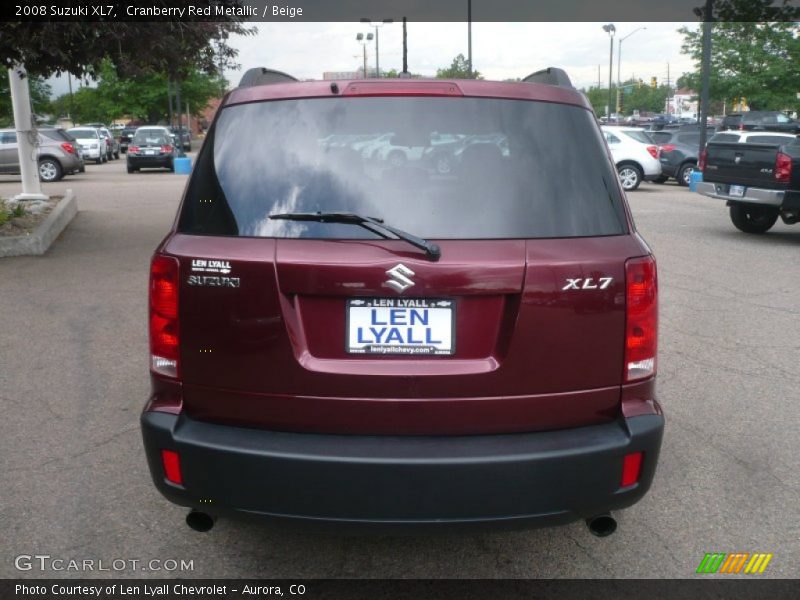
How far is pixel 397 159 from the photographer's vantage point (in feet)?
9.45

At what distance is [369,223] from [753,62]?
135ft

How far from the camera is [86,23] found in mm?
9484

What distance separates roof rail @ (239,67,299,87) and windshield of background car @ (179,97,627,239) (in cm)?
46

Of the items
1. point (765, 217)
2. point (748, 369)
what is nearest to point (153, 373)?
point (748, 369)

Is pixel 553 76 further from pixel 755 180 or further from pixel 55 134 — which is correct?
pixel 55 134

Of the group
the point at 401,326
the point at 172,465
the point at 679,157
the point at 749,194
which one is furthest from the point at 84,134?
the point at 401,326

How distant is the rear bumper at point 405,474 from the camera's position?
2.67 metres

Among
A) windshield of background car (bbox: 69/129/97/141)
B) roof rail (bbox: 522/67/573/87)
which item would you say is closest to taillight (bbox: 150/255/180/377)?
roof rail (bbox: 522/67/573/87)

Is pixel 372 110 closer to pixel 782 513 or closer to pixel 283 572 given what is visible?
pixel 283 572

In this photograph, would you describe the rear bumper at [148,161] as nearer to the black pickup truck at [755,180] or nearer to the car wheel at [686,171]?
the car wheel at [686,171]

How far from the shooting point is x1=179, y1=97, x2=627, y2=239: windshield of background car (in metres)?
2.79

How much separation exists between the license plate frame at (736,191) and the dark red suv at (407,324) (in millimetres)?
10691

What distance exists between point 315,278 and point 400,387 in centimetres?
45

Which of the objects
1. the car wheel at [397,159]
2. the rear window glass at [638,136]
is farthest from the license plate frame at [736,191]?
the car wheel at [397,159]
